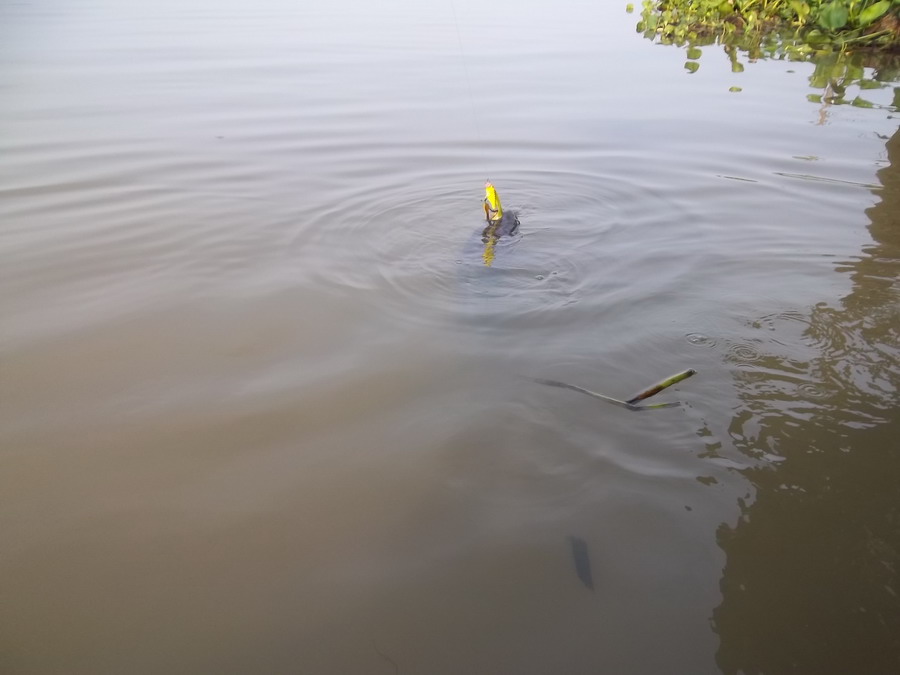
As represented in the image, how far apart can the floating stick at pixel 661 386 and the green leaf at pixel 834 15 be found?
1031cm

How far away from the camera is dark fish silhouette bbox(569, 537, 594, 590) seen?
199 cm

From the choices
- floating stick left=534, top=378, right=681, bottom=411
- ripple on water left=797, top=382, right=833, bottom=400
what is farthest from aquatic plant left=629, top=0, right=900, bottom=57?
floating stick left=534, top=378, right=681, bottom=411

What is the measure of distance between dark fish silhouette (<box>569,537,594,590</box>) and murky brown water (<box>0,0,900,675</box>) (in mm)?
24

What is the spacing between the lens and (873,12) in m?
9.76

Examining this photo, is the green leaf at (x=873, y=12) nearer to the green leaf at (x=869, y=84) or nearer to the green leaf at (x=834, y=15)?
the green leaf at (x=834, y=15)

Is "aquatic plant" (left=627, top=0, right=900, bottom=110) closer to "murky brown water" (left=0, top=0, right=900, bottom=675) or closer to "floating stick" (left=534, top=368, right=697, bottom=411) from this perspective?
"murky brown water" (left=0, top=0, right=900, bottom=675)

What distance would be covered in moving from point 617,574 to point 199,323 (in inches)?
91.3

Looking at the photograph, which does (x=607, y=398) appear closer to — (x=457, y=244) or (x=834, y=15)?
(x=457, y=244)

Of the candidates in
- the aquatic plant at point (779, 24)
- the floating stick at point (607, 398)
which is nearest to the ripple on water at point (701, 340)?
the floating stick at point (607, 398)

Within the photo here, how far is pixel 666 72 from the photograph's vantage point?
871 cm

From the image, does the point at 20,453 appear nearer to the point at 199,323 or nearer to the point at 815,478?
the point at 199,323

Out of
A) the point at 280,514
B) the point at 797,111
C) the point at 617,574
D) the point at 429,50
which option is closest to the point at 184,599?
the point at 280,514

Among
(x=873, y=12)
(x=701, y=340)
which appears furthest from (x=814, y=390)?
(x=873, y=12)

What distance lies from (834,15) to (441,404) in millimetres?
10708
